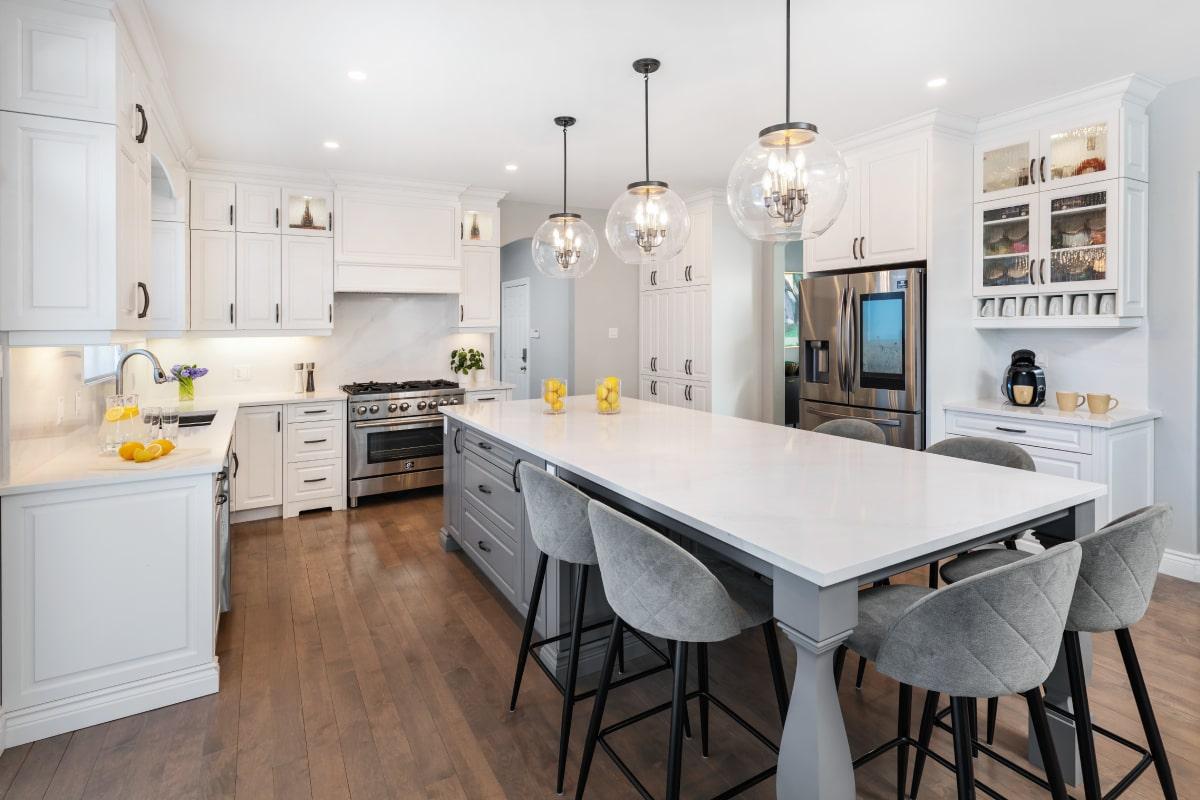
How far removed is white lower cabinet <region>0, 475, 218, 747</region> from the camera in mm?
2129

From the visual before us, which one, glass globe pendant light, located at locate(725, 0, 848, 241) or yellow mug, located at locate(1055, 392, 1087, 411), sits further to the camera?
yellow mug, located at locate(1055, 392, 1087, 411)

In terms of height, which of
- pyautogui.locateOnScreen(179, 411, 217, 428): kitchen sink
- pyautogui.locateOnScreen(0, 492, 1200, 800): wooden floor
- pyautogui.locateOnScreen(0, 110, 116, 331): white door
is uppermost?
pyautogui.locateOnScreen(0, 110, 116, 331): white door

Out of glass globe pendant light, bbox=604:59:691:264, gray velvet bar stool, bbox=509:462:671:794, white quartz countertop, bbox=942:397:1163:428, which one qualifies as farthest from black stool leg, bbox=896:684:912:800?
white quartz countertop, bbox=942:397:1163:428

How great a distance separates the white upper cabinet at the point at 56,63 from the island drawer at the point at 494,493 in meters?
1.98

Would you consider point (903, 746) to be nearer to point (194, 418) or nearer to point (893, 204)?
point (893, 204)

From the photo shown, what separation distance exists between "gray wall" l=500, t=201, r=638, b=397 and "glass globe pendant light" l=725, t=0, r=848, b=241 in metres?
4.24

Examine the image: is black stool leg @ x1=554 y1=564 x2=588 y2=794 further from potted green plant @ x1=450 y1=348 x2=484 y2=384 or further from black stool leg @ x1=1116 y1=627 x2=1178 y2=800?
potted green plant @ x1=450 y1=348 x2=484 y2=384

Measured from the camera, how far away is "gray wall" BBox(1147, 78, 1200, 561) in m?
3.43

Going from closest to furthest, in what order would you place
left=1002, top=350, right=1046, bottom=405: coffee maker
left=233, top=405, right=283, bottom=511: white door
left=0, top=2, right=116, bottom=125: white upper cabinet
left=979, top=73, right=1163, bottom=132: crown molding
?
1. left=0, top=2, right=116, bottom=125: white upper cabinet
2. left=979, top=73, right=1163, bottom=132: crown molding
3. left=1002, top=350, right=1046, bottom=405: coffee maker
4. left=233, top=405, right=283, bottom=511: white door

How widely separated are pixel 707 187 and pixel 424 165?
2331 millimetres

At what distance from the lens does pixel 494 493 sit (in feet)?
10.3

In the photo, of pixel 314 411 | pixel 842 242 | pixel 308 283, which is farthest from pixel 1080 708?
pixel 308 283

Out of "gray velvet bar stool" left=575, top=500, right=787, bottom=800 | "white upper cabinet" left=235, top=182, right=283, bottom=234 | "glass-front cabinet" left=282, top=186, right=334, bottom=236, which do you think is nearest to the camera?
"gray velvet bar stool" left=575, top=500, right=787, bottom=800

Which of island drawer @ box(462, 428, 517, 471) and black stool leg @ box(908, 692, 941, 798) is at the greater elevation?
island drawer @ box(462, 428, 517, 471)
